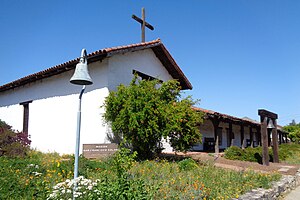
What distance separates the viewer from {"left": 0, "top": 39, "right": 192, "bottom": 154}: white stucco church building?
32.3 feet

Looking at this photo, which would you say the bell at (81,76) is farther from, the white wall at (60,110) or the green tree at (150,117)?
the white wall at (60,110)

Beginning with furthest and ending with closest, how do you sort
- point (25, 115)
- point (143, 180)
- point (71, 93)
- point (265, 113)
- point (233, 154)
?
point (25, 115)
point (233, 154)
point (265, 113)
point (71, 93)
point (143, 180)

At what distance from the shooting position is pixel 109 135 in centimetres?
960

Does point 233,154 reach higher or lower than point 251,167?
higher

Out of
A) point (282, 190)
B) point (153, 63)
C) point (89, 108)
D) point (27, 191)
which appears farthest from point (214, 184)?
point (153, 63)

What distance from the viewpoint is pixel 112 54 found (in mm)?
9320

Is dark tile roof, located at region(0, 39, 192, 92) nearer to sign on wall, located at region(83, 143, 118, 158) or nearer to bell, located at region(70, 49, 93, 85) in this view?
sign on wall, located at region(83, 143, 118, 158)

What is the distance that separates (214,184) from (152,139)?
3.41 m

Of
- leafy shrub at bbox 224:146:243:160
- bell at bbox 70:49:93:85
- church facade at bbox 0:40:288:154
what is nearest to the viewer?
bell at bbox 70:49:93:85

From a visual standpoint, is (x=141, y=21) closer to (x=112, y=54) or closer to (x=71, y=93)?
(x=112, y=54)

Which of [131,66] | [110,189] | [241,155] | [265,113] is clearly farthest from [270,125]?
[110,189]

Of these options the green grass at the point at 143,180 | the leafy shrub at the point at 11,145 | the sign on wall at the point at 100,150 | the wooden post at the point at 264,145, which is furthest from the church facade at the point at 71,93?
the green grass at the point at 143,180

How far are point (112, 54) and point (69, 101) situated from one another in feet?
10.5

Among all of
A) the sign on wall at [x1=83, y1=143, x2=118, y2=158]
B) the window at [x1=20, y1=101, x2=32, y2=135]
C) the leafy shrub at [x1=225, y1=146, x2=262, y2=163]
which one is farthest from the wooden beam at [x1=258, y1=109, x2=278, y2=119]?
the window at [x1=20, y1=101, x2=32, y2=135]
